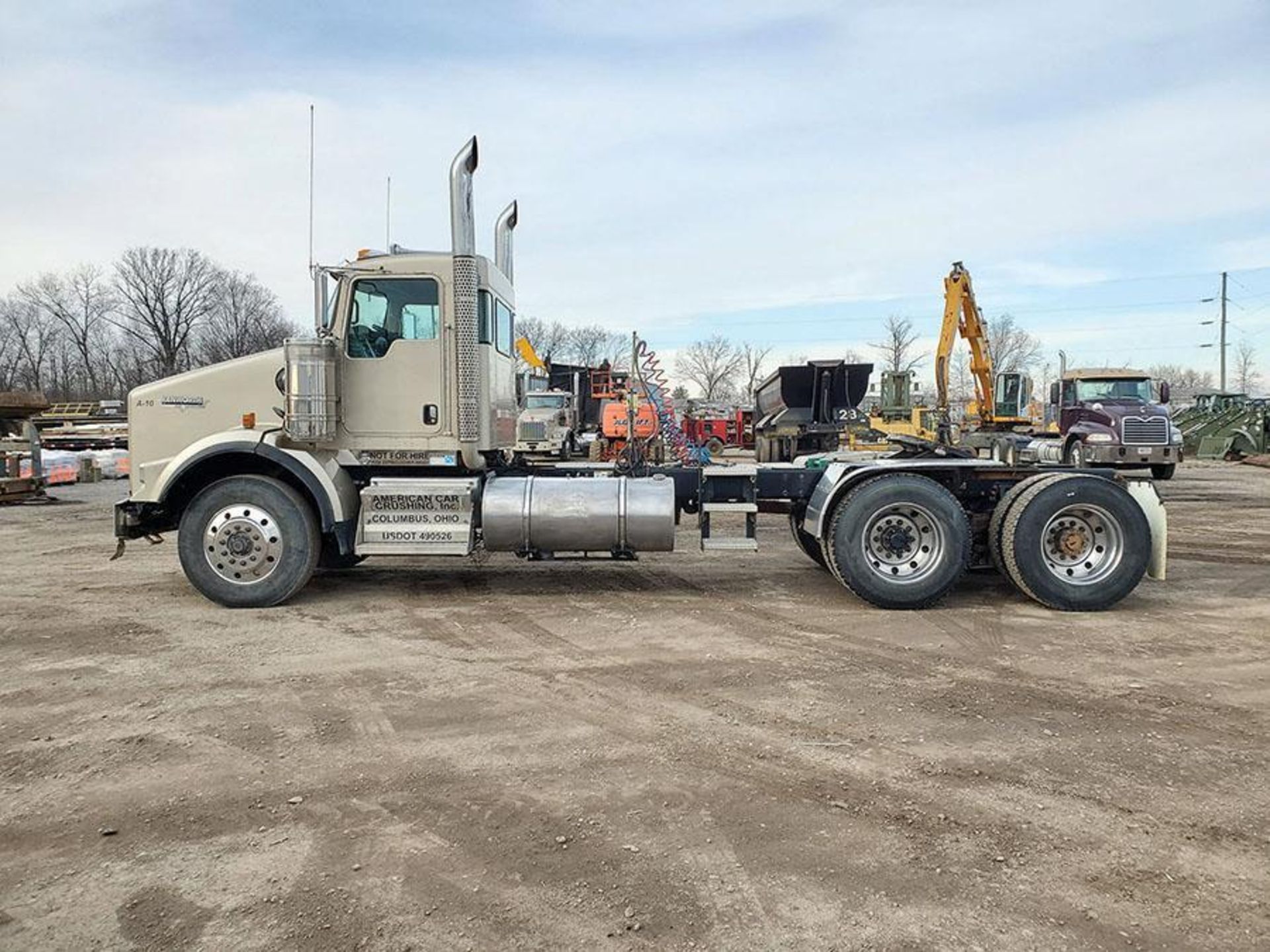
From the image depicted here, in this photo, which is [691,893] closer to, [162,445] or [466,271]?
[466,271]

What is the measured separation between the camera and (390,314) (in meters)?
7.83

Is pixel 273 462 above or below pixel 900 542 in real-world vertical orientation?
above

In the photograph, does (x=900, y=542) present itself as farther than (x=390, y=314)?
No

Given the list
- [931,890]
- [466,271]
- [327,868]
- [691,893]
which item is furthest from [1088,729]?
[466,271]

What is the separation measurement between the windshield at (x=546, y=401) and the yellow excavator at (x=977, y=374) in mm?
10802

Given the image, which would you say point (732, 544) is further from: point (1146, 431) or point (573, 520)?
point (1146, 431)

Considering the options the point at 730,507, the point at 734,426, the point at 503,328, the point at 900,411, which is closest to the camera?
the point at 730,507

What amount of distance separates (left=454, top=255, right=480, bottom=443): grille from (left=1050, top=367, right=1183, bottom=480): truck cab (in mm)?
18006

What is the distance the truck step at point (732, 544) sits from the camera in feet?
26.1

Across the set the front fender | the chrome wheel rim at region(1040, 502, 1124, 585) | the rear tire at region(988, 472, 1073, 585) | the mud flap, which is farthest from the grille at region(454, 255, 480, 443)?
the mud flap

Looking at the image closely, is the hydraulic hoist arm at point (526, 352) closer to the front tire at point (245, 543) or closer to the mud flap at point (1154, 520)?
the front tire at point (245, 543)

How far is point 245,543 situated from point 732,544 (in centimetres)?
438

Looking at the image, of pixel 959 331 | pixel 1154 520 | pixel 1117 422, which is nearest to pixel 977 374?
pixel 959 331

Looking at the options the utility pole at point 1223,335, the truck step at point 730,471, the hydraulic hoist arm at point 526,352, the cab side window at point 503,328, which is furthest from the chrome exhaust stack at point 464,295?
the utility pole at point 1223,335
